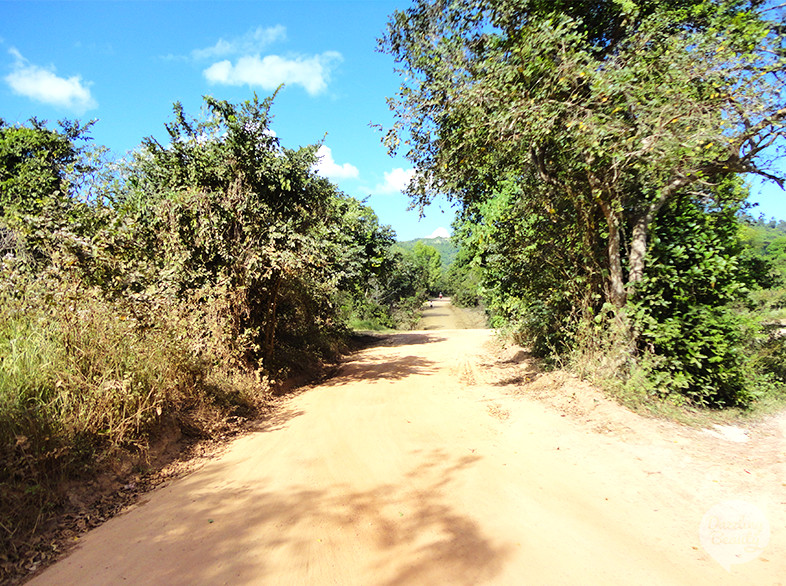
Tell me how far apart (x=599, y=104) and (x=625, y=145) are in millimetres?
732

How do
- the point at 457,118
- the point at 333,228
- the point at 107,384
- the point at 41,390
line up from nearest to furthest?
the point at 41,390
the point at 107,384
the point at 457,118
the point at 333,228

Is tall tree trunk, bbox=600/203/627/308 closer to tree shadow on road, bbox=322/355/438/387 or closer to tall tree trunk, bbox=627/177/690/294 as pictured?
tall tree trunk, bbox=627/177/690/294

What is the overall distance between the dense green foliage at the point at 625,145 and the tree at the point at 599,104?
3cm

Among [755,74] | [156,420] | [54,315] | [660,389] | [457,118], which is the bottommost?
[660,389]

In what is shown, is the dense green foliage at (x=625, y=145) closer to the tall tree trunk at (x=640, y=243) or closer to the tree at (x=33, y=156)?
the tall tree trunk at (x=640, y=243)

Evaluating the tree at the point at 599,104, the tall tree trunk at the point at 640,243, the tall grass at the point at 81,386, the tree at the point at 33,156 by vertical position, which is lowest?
the tall grass at the point at 81,386

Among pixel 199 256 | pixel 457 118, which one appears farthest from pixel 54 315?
pixel 457 118

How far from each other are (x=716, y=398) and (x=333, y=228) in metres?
7.18

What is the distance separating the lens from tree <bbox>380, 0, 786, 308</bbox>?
5.45 metres

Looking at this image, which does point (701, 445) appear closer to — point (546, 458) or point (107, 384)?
Answer: point (546, 458)

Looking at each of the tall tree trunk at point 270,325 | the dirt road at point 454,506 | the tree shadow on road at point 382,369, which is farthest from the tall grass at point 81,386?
the tree shadow on road at point 382,369

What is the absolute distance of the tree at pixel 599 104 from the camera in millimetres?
5445

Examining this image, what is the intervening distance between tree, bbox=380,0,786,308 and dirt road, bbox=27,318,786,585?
2967 mm

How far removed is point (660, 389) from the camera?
5.85m
